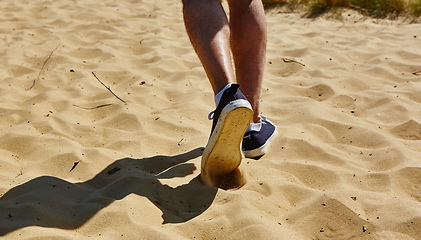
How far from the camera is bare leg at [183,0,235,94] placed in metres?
1.63

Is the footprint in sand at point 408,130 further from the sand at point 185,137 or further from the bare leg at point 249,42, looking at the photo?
the bare leg at point 249,42

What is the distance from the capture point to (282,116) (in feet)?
8.63

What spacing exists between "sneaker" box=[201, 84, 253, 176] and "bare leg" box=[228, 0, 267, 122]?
42 centimetres

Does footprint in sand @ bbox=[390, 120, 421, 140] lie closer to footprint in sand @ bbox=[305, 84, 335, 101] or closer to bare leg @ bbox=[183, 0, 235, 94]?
footprint in sand @ bbox=[305, 84, 335, 101]

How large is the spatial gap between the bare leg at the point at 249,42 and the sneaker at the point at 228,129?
0.42m

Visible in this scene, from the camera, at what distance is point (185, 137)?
2.36m

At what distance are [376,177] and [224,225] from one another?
0.81m

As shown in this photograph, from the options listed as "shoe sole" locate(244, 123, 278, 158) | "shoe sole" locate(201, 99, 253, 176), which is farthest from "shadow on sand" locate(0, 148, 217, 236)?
"shoe sole" locate(244, 123, 278, 158)

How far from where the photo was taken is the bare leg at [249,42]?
6.50ft

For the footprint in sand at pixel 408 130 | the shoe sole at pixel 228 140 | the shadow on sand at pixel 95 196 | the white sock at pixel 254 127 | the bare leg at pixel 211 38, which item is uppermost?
the bare leg at pixel 211 38

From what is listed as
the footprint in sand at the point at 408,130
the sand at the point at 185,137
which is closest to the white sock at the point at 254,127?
the sand at the point at 185,137

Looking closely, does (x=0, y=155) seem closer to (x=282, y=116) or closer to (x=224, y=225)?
(x=224, y=225)

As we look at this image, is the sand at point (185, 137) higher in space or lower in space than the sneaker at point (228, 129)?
lower

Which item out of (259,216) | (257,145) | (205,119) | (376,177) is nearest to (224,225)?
(259,216)
